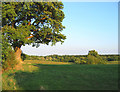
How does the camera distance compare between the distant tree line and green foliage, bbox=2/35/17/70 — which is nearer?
green foliage, bbox=2/35/17/70

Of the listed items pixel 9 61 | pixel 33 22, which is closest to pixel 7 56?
pixel 9 61

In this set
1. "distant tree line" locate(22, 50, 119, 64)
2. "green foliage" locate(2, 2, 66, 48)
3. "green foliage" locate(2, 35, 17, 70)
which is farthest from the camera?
"distant tree line" locate(22, 50, 119, 64)

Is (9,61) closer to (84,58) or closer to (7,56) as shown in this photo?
(7,56)

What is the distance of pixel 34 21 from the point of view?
86.2ft

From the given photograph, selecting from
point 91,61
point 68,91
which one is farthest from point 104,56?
point 68,91

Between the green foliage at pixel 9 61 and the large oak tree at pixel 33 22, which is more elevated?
the large oak tree at pixel 33 22

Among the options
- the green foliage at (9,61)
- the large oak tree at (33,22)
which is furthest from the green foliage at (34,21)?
the green foliage at (9,61)

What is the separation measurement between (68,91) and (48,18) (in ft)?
56.8

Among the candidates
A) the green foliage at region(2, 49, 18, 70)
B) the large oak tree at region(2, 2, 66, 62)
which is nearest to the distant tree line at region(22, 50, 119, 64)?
the large oak tree at region(2, 2, 66, 62)

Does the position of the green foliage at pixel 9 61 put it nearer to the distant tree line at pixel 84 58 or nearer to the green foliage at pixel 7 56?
the green foliage at pixel 7 56

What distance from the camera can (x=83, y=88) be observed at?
1035 centimetres

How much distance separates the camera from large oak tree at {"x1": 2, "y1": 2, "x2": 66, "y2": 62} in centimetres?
2194

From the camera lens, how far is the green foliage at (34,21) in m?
21.9

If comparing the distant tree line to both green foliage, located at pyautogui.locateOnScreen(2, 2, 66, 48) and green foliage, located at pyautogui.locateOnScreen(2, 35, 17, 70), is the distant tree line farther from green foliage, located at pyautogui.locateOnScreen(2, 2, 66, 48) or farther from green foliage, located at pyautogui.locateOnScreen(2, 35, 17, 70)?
green foliage, located at pyautogui.locateOnScreen(2, 35, 17, 70)
